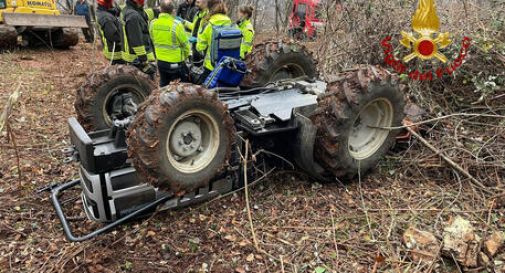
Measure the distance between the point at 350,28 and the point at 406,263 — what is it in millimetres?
4762

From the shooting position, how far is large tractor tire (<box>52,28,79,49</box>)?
13250mm

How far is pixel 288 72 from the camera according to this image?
17.9ft

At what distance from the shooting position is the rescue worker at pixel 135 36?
584 cm

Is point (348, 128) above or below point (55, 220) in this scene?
above

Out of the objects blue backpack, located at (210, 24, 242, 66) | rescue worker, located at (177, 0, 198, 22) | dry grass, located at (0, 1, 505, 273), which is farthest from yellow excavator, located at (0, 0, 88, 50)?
blue backpack, located at (210, 24, 242, 66)

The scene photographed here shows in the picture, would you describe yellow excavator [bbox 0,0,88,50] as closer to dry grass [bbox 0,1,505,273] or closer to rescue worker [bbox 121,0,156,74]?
rescue worker [bbox 121,0,156,74]

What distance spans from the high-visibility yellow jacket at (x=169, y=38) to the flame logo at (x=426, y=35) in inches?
115

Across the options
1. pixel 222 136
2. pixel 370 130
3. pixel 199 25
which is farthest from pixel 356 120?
pixel 199 25

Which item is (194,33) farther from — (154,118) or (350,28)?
(154,118)

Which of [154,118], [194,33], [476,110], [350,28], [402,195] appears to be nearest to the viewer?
[154,118]

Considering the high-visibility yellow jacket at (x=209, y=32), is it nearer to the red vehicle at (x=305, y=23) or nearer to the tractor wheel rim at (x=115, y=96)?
the tractor wheel rim at (x=115, y=96)

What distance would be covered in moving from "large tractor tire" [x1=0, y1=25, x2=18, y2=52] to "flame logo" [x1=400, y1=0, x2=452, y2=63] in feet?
35.3

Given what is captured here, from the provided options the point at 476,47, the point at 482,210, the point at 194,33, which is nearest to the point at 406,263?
the point at 482,210

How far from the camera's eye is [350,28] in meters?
7.07
